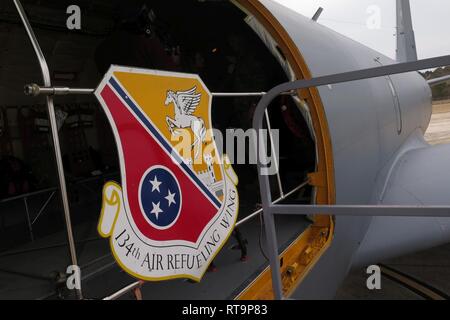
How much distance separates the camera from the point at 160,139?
7.11 ft

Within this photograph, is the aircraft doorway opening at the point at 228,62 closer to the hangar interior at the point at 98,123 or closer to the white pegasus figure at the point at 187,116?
the hangar interior at the point at 98,123

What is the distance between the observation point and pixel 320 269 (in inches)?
129

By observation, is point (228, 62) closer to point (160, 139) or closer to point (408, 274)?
point (160, 139)

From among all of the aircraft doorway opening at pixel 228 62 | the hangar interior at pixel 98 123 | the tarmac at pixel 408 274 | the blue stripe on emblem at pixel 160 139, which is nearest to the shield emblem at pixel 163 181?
the blue stripe on emblem at pixel 160 139

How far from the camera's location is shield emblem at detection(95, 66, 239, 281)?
184 cm

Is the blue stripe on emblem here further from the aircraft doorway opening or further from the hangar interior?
the aircraft doorway opening

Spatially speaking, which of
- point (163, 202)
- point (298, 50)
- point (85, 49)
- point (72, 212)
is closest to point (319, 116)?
point (298, 50)

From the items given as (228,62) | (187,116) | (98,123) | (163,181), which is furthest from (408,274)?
(98,123)

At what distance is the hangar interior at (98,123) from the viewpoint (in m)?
3.36

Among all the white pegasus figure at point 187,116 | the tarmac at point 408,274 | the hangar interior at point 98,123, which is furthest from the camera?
the tarmac at point 408,274

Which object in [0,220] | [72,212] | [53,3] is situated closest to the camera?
[0,220]

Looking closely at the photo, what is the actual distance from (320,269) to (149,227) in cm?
186
